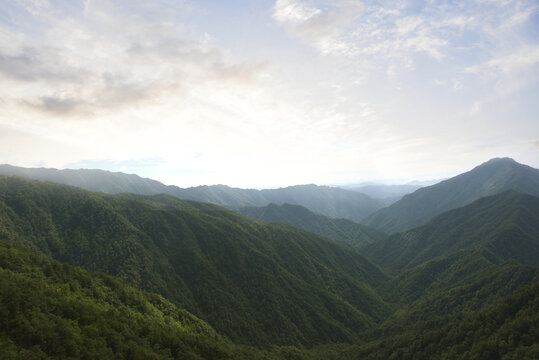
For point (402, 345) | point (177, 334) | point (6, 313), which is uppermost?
point (6, 313)

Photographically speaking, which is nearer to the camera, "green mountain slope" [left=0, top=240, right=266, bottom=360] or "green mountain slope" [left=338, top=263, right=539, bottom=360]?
"green mountain slope" [left=0, top=240, right=266, bottom=360]

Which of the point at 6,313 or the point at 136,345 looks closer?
the point at 6,313

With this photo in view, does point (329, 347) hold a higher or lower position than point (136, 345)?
lower

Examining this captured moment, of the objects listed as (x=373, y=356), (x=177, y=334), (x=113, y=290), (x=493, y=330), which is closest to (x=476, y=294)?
(x=493, y=330)

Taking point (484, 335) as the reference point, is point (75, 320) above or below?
above

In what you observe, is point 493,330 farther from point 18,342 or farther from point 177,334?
point 18,342

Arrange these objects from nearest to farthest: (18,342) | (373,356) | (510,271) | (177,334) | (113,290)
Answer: (18,342), (177,334), (113,290), (373,356), (510,271)

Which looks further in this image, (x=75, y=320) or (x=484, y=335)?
(x=484, y=335)

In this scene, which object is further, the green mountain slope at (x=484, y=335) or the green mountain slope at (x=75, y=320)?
the green mountain slope at (x=484, y=335)
